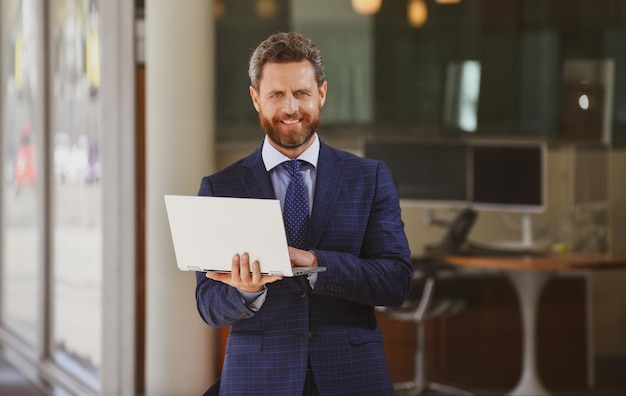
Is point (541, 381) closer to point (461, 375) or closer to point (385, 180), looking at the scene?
point (461, 375)

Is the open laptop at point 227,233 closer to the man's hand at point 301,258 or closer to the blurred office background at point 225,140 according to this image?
the man's hand at point 301,258

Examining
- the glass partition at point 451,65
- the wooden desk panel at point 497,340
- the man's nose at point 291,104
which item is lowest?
the wooden desk panel at point 497,340

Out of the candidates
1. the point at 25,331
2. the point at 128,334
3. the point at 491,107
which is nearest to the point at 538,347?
the point at 491,107

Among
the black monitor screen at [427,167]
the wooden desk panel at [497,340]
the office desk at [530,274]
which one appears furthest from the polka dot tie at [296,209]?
the wooden desk panel at [497,340]

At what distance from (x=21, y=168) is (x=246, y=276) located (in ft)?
21.5

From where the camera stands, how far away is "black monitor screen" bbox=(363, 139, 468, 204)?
20.9 ft

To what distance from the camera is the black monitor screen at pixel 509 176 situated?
20.5 ft

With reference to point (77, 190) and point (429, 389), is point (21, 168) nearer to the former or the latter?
point (77, 190)

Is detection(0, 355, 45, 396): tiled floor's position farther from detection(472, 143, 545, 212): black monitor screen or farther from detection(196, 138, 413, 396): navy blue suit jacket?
detection(196, 138, 413, 396): navy blue suit jacket

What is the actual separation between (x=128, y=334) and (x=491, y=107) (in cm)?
330

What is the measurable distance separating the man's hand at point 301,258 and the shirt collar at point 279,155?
0.20 meters

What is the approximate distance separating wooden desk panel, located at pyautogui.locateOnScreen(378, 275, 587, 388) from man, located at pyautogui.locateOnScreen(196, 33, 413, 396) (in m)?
4.72

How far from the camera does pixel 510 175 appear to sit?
20.6 feet

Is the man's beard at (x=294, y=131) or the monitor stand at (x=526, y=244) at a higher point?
the man's beard at (x=294, y=131)
